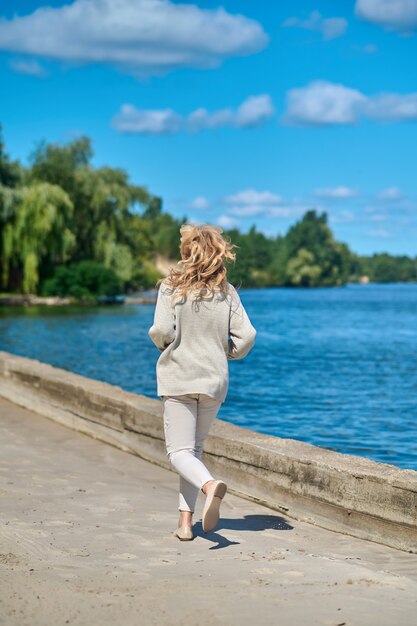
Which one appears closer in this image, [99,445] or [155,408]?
[155,408]

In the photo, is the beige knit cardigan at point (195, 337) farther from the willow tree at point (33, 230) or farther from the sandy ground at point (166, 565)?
the willow tree at point (33, 230)

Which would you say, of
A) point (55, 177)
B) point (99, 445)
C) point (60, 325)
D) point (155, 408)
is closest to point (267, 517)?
point (155, 408)

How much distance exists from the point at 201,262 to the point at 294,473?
5.72ft

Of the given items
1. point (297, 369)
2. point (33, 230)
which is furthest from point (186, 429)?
point (33, 230)

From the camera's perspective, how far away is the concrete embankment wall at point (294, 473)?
17.7ft

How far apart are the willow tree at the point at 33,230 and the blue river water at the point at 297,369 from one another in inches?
113

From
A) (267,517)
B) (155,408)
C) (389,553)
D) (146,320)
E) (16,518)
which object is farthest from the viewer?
(146,320)

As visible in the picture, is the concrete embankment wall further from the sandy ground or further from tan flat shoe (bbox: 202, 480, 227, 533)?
tan flat shoe (bbox: 202, 480, 227, 533)

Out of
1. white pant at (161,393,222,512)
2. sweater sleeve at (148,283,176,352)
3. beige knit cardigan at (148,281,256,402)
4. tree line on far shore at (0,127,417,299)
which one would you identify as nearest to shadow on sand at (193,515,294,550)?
white pant at (161,393,222,512)

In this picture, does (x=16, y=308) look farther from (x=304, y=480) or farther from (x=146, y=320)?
(x=304, y=480)

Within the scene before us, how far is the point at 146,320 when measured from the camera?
51.7m

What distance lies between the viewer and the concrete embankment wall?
5.41 m

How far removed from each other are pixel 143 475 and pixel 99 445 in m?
1.44

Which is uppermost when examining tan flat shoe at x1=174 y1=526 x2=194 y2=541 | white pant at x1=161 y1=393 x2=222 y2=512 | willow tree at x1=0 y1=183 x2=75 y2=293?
willow tree at x1=0 y1=183 x2=75 y2=293
